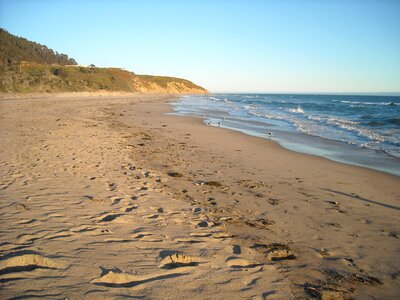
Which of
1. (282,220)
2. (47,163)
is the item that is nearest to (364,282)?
(282,220)

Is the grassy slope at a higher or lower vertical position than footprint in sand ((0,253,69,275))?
higher

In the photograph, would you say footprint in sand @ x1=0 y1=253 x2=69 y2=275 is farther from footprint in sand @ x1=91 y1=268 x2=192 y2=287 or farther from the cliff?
the cliff

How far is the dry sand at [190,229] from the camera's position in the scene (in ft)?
9.82

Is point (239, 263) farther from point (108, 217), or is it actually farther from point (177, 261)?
point (108, 217)

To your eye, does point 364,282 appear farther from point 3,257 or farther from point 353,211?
point 3,257

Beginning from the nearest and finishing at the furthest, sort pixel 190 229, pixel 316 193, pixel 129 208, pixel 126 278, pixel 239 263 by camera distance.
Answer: pixel 126 278 < pixel 239 263 < pixel 190 229 < pixel 129 208 < pixel 316 193

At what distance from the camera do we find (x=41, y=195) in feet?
16.7

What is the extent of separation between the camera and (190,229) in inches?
169

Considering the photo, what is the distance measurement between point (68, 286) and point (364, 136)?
643 inches

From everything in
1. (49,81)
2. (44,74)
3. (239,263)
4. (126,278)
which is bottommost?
(239,263)

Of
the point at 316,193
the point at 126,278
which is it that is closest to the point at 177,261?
the point at 126,278

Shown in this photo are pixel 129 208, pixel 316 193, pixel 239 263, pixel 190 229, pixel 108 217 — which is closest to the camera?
pixel 239 263

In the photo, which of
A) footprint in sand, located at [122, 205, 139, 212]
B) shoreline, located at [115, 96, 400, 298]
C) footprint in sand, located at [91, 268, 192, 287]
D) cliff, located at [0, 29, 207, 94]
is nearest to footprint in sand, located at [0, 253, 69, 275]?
footprint in sand, located at [91, 268, 192, 287]

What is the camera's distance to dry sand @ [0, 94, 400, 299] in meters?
2.99
